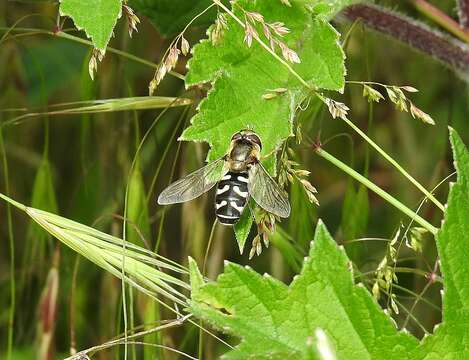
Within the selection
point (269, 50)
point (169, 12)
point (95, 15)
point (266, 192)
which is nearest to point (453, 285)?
point (266, 192)

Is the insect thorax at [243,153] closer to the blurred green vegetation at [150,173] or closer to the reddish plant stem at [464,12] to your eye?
the blurred green vegetation at [150,173]

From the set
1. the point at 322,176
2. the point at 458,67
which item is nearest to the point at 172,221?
the point at 322,176

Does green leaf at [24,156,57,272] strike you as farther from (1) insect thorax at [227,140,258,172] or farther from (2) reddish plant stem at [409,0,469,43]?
(2) reddish plant stem at [409,0,469,43]

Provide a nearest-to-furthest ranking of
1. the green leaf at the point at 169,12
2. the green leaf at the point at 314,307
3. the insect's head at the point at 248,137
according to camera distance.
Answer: the green leaf at the point at 314,307
the insect's head at the point at 248,137
the green leaf at the point at 169,12

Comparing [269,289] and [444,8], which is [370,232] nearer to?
[444,8]

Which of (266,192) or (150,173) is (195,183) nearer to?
→ (266,192)

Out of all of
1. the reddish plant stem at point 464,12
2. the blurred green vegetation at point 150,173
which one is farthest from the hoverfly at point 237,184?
the reddish plant stem at point 464,12
